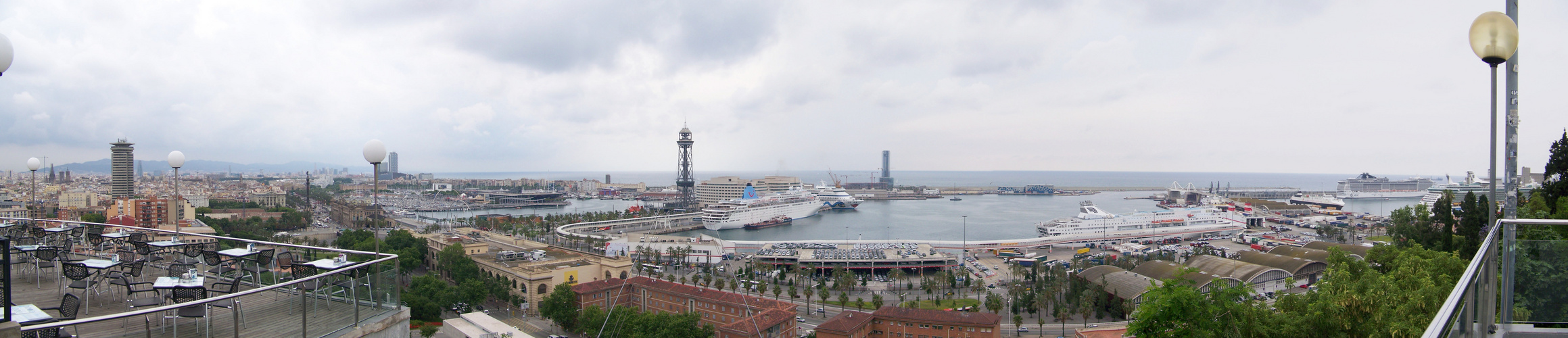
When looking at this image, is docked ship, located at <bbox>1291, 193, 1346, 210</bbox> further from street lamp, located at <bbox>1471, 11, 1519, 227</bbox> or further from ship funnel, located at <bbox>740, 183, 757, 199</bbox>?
street lamp, located at <bbox>1471, 11, 1519, 227</bbox>

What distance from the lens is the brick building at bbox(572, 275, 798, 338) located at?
827 cm

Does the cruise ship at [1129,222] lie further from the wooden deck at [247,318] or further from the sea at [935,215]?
the wooden deck at [247,318]

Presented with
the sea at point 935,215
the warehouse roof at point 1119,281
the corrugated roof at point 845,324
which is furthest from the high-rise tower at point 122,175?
the warehouse roof at point 1119,281

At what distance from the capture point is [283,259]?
3.15 metres

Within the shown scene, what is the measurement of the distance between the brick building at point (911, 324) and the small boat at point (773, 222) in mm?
19085

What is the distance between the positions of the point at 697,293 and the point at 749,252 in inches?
293

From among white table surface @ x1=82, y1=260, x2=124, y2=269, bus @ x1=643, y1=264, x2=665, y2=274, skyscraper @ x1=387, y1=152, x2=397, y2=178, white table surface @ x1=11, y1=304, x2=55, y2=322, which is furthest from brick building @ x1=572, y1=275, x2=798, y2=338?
skyscraper @ x1=387, y1=152, x2=397, y2=178

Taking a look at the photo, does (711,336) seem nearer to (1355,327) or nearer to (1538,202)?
(1355,327)

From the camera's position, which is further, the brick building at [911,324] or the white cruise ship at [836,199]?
the white cruise ship at [836,199]

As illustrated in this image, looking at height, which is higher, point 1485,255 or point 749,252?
point 1485,255

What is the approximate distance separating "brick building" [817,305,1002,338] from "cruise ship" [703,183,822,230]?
18.8 metres

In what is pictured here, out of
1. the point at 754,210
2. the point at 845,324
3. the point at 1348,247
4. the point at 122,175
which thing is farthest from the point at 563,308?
the point at 122,175

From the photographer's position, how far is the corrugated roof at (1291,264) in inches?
518

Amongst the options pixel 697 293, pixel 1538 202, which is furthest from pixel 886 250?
pixel 1538 202
